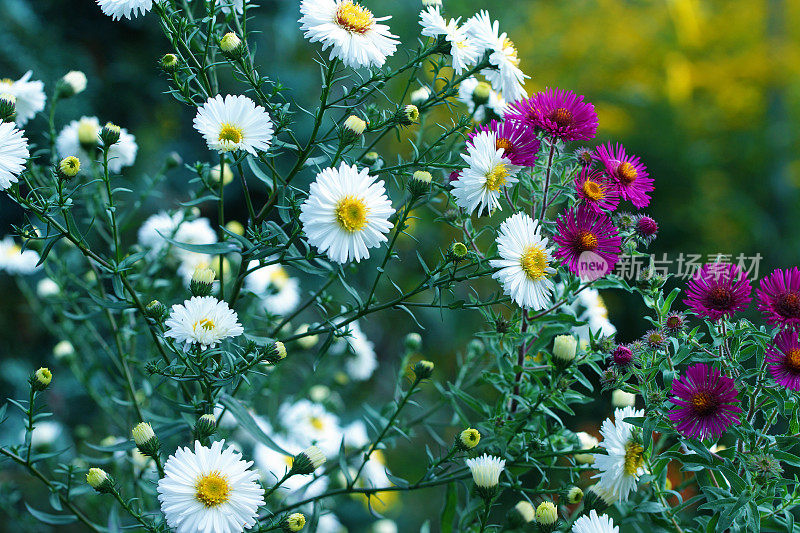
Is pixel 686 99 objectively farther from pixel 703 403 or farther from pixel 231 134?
pixel 231 134

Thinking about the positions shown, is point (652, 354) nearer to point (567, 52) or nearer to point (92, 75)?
point (92, 75)

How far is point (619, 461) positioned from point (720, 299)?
0.16 metres

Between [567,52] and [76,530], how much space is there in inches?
147

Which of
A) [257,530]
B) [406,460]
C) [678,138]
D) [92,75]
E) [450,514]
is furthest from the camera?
[678,138]

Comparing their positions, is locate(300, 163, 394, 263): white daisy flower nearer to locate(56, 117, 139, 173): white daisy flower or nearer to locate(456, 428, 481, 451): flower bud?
locate(456, 428, 481, 451): flower bud

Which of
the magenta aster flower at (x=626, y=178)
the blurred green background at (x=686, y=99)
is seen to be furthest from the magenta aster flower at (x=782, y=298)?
the blurred green background at (x=686, y=99)

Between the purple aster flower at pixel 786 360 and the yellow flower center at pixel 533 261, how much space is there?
0.19 m

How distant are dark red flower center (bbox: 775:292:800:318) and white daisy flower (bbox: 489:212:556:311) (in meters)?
0.18

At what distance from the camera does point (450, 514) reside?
0.70 m

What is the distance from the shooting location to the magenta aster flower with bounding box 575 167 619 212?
23.4 inches

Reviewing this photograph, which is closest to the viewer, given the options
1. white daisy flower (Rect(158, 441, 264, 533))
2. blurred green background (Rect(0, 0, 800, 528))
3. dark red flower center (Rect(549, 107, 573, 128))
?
white daisy flower (Rect(158, 441, 264, 533))

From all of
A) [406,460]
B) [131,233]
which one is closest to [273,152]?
[131,233]

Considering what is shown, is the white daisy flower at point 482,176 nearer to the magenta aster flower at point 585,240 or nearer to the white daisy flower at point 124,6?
the magenta aster flower at point 585,240

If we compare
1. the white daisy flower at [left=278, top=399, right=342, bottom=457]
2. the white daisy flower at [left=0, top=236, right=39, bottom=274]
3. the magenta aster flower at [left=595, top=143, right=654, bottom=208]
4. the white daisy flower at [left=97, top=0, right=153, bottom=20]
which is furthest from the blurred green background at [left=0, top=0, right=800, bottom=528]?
the white daisy flower at [left=97, top=0, right=153, bottom=20]
